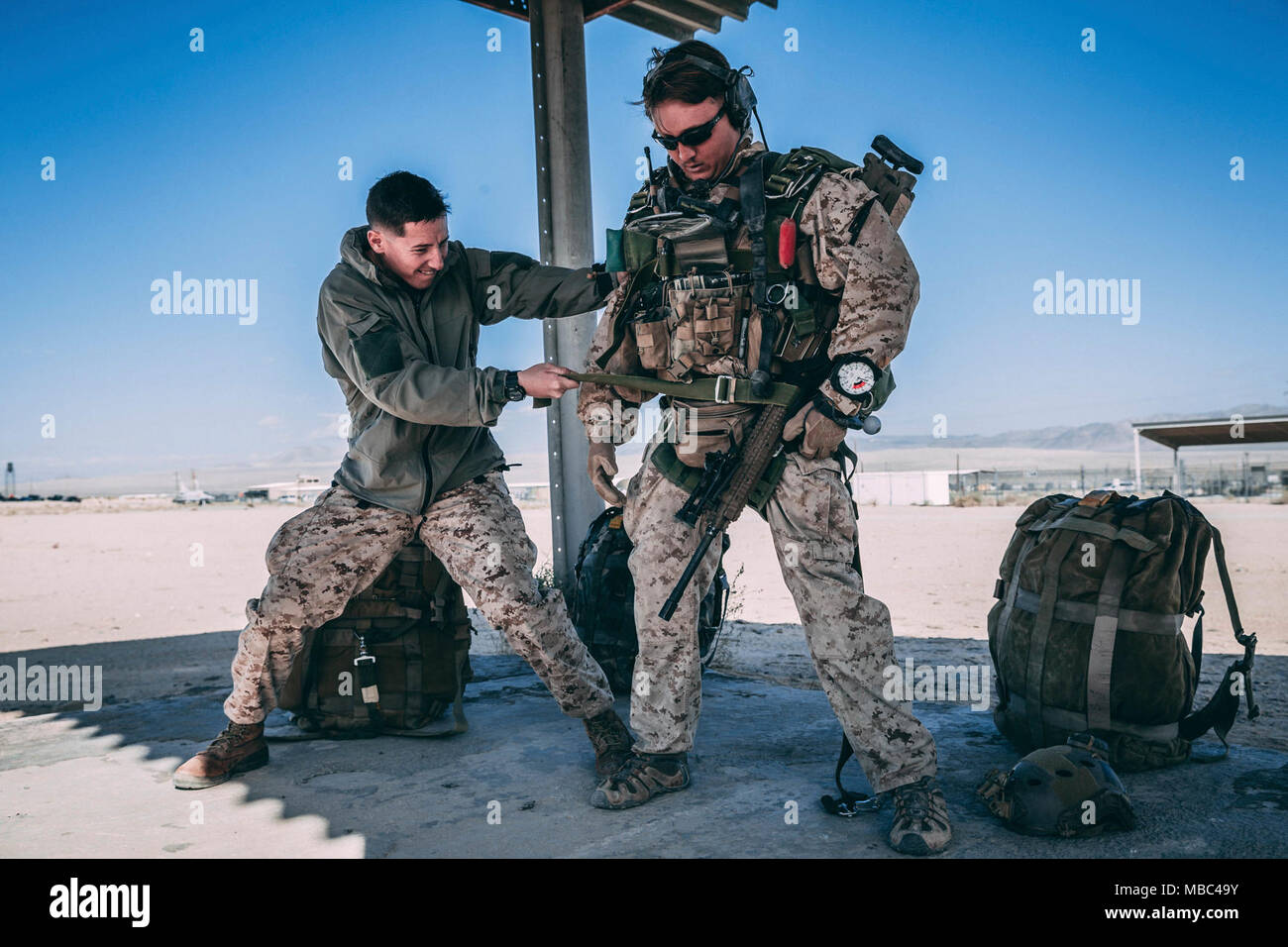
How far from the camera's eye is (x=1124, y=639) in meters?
3.17

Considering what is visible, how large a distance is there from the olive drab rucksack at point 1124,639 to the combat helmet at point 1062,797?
489 millimetres

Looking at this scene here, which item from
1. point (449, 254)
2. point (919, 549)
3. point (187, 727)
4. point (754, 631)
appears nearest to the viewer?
point (449, 254)

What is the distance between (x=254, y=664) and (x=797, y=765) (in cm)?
208

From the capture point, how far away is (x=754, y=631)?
7.11m

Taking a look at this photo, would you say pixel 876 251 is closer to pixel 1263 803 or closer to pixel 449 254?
pixel 449 254

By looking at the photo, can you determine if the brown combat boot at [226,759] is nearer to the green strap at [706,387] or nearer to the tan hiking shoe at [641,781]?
the tan hiking shoe at [641,781]

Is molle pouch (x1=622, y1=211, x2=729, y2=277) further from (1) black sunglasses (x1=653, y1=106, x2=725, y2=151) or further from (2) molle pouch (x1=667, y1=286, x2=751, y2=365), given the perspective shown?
(1) black sunglasses (x1=653, y1=106, x2=725, y2=151)

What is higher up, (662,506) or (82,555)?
(662,506)

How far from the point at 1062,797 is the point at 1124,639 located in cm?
80

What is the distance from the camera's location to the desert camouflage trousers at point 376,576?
3.47 m

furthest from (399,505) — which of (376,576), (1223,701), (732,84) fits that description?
(1223,701)

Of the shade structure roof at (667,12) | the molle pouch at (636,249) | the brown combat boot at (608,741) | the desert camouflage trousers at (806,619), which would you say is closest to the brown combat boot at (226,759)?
the brown combat boot at (608,741)

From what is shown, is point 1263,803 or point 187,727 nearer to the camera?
point 1263,803
